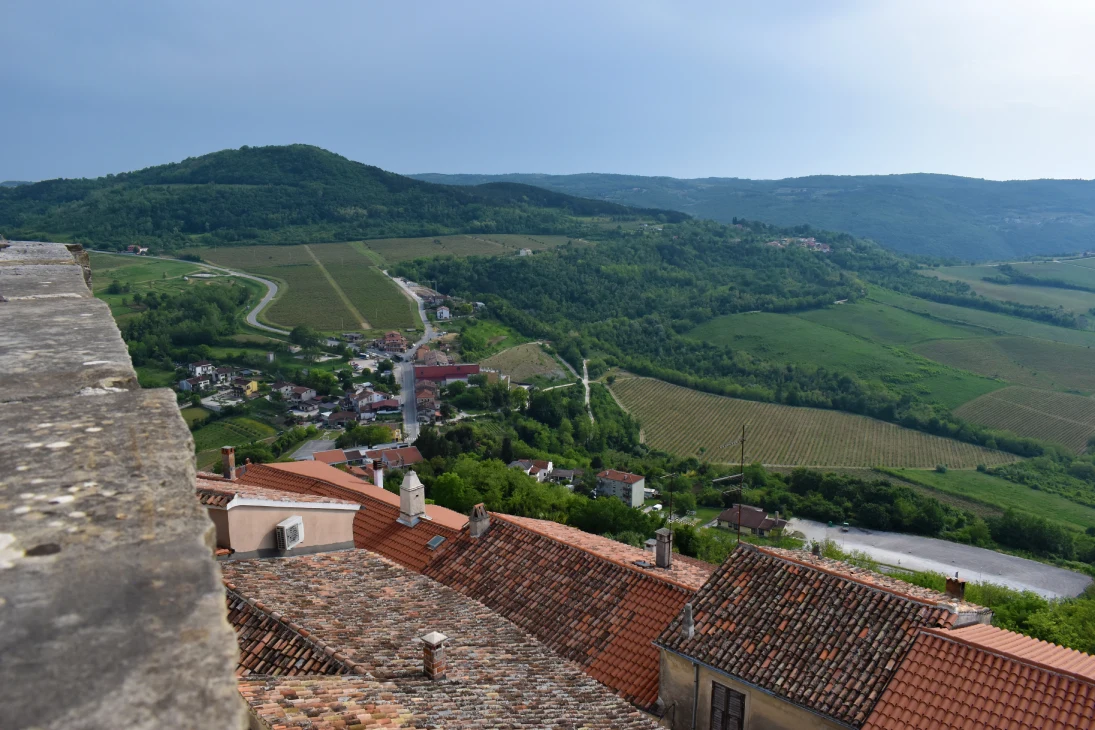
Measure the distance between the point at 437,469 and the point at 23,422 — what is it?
4237cm

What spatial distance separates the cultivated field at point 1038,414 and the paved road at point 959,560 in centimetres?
3973

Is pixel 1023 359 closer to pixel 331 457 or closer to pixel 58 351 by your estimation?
pixel 331 457

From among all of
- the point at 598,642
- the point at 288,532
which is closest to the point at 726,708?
the point at 598,642

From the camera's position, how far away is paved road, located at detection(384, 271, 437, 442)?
73969mm

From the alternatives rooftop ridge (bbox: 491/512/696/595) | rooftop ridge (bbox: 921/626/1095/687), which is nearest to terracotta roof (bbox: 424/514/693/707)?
rooftop ridge (bbox: 491/512/696/595)

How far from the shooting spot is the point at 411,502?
20.2 m

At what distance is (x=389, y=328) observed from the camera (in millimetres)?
101688

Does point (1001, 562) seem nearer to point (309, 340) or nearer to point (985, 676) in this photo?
point (985, 676)

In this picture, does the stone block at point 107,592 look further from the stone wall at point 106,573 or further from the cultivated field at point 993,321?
the cultivated field at point 993,321

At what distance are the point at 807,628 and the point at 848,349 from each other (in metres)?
109

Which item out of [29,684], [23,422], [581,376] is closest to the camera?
[29,684]

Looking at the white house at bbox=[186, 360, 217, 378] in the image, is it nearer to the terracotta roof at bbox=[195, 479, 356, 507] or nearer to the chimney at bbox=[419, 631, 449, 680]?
the terracotta roof at bbox=[195, 479, 356, 507]

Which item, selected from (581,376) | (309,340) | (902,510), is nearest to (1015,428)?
(902,510)

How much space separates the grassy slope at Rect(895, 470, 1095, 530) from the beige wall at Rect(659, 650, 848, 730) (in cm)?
6382
